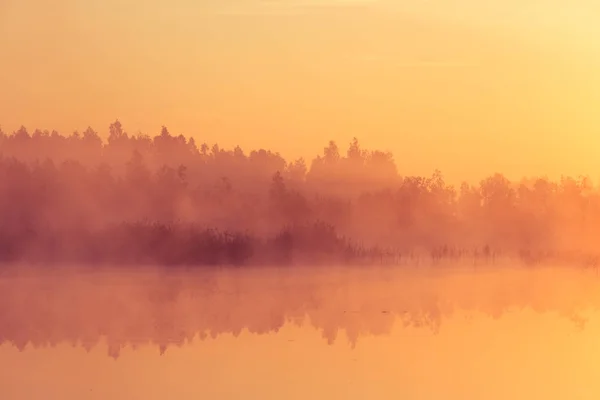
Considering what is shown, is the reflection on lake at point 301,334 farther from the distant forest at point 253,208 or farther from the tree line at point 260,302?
the distant forest at point 253,208

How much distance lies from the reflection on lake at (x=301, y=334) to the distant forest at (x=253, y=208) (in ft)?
0.48

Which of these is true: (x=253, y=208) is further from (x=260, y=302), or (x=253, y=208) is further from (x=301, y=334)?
(x=301, y=334)

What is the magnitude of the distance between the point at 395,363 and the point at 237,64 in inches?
75.8

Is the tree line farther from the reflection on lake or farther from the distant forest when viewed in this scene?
the distant forest

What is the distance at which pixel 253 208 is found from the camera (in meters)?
5.48

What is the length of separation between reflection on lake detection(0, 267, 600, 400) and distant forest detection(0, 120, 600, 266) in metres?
0.15

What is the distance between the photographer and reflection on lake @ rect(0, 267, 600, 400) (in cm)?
409

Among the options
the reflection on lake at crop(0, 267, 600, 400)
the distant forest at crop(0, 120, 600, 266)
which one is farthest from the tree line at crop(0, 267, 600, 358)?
the distant forest at crop(0, 120, 600, 266)

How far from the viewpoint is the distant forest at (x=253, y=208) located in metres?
5.25

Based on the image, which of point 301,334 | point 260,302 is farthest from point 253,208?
point 301,334

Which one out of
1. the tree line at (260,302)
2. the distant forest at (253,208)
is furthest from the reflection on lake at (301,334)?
the distant forest at (253,208)

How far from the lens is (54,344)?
4500mm

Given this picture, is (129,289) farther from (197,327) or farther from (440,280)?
(440,280)

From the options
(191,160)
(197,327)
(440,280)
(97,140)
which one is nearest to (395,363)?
(197,327)
